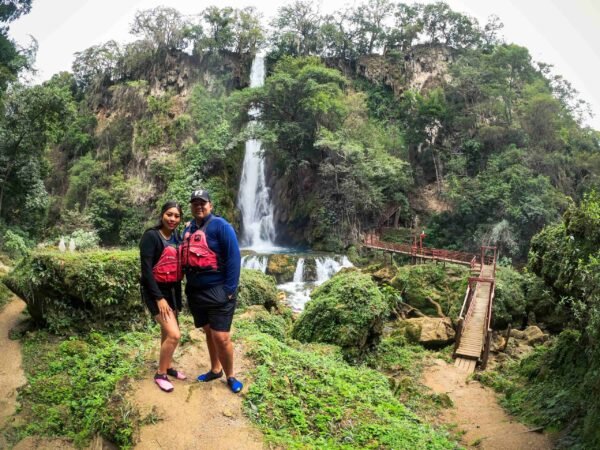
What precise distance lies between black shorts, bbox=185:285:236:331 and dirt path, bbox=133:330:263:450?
2.02 ft

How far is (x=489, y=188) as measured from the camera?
71.7ft

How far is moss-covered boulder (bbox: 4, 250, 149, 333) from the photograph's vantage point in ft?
20.7

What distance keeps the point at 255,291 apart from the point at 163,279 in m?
5.69

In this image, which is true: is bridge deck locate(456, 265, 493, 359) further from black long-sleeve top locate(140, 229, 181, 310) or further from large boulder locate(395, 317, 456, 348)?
black long-sleeve top locate(140, 229, 181, 310)

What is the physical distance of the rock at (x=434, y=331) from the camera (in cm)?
1139

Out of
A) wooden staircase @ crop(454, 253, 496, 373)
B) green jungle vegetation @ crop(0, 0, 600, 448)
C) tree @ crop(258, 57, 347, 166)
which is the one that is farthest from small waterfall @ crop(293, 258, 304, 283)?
tree @ crop(258, 57, 347, 166)

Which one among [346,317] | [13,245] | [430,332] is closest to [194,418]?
[346,317]

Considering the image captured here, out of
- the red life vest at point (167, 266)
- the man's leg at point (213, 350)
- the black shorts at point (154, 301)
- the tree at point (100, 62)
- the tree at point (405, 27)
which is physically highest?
the tree at point (405, 27)

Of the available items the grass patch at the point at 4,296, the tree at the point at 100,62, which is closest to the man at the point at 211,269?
the grass patch at the point at 4,296

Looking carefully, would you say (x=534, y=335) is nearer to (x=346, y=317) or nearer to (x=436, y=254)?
(x=436, y=254)

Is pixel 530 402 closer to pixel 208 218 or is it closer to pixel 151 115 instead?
pixel 208 218

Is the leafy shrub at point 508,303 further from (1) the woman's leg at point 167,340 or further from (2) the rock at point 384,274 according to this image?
(1) the woman's leg at point 167,340

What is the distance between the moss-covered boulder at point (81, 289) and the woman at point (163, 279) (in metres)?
3.01

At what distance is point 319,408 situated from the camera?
13.2ft
